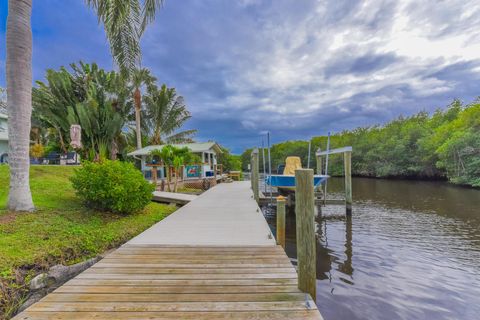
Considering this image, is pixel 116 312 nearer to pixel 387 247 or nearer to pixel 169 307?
pixel 169 307

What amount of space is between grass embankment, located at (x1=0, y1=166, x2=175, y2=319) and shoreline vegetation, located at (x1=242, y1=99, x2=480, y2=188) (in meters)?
25.8

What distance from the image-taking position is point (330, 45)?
14016 millimetres

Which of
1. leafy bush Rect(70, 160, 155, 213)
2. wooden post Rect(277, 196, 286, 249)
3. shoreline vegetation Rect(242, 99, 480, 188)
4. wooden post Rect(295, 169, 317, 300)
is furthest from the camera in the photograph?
shoreline vegetation Rect(242, 99, 480, 188)

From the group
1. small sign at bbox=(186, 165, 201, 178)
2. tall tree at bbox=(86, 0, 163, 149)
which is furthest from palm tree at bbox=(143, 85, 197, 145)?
tall tree at bbox=(86, 0, 163, 149)

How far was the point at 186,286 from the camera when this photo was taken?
284 cm

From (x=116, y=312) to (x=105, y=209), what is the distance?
5751 millimetres

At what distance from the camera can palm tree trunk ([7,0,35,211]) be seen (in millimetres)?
5812

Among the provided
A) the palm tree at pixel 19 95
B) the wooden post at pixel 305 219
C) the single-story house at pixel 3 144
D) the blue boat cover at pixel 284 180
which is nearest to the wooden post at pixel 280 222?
the wooden post at pixel 305 219

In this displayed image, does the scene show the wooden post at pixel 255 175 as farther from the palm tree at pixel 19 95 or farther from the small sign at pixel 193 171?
the small sign at pixel 193 171

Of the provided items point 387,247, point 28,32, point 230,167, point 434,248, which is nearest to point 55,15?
point 28,32

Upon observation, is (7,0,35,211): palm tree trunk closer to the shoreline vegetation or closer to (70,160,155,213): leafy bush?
(70,160,155,213): leafy bush

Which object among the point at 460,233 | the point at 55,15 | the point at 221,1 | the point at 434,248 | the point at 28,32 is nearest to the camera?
the point at 28,32

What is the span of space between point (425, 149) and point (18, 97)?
35.0 metres

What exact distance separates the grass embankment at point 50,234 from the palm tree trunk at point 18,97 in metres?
0.65
